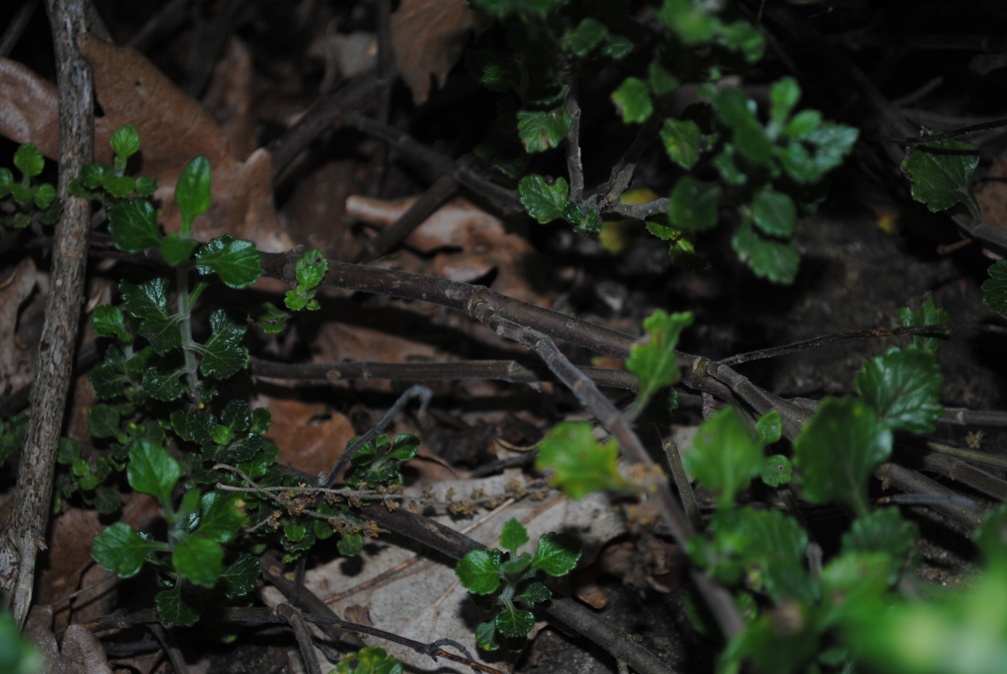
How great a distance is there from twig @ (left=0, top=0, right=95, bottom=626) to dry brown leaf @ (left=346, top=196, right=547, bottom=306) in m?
0.93

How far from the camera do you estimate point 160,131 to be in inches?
103

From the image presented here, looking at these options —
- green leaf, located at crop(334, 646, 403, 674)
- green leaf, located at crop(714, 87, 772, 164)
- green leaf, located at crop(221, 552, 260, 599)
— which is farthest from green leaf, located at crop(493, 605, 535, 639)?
green leaf, located at crop(714, 87, 772, 164)

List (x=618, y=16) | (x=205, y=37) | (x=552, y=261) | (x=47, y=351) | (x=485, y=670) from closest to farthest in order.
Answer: (x=618, y=16), (x=485, y=670), (x=47, y=351), (x=552, y=261), (x=205, y=37)

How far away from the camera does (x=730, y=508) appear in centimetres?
122

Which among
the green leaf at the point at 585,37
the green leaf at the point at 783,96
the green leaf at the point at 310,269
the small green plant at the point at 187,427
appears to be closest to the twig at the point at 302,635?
the small green plant at the point at 187,427

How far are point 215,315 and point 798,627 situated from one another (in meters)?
1.53

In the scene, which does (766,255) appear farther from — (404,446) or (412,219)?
(412,219)

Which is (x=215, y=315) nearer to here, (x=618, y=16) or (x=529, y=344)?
(x=529, y=344)

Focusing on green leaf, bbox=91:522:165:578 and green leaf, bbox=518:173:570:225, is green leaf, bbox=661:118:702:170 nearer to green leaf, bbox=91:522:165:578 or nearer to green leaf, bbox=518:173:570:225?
green leaf, bbox=518:173:570:225

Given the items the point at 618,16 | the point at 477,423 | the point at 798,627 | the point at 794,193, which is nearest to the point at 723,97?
the point at 794,193

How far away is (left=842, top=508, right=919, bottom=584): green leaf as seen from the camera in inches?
48.1

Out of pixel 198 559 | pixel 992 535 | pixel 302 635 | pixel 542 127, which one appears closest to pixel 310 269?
pixel 542 127

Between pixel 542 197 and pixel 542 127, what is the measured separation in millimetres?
194

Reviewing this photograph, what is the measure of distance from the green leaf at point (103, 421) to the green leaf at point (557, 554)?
46.9 inches
